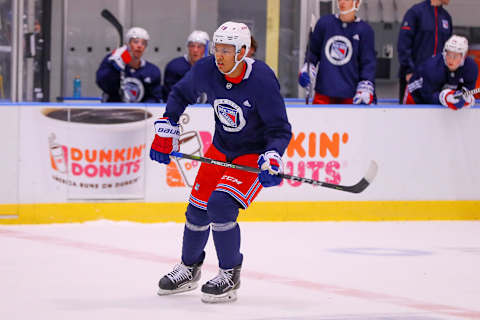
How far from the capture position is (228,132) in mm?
3727

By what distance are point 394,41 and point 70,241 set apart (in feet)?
16.4

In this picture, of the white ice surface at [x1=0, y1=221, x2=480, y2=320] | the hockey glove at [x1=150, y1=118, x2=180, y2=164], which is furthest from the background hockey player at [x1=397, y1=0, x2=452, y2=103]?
the hockey glove at [x1=150, y1=118, x2=180, y2=164]

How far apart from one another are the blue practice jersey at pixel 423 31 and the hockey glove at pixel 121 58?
2.04m

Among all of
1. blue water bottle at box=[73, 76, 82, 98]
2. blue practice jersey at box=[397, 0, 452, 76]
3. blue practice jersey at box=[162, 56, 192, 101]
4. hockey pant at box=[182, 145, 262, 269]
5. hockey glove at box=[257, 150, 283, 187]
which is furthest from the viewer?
blue water bottle at box=[73, 76, 82, 98]

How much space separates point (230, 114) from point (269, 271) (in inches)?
41.5

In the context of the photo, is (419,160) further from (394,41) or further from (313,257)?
(394,41)

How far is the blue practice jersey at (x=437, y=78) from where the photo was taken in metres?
6.33

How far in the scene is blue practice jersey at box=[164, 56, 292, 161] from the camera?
3.60 meters

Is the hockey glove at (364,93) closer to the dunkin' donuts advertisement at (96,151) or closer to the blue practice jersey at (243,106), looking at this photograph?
the dunkin' donuts advertisement at (96,151)

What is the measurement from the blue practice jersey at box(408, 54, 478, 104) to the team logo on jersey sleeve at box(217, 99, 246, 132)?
2.98m

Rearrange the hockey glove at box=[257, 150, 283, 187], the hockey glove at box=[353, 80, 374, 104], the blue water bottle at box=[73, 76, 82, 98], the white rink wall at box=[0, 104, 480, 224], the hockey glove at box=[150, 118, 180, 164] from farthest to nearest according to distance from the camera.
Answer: the blue water bottle at box=[73, 76, 82, 98] → the hockey glove at box=[353, 80, 374, 104] → the white rink wall at box=[0, 104, 480, 224] → the hockey glove at box=[150, 118, 180, 164] → the hockey glove at box=[257, 150, 283, 187]

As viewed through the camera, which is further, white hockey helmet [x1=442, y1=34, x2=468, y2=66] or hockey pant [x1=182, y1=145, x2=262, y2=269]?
white hockey helmet [x1=442, y1=34, x2=468, y2=66]

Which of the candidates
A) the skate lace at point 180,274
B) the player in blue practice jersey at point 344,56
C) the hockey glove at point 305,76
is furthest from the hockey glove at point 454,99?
the skate lace at point 180,274

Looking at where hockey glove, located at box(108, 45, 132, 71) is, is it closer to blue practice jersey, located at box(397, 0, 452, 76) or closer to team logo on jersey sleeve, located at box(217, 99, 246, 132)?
blue practice jersey, located at box(397, 0, 452, 76)
